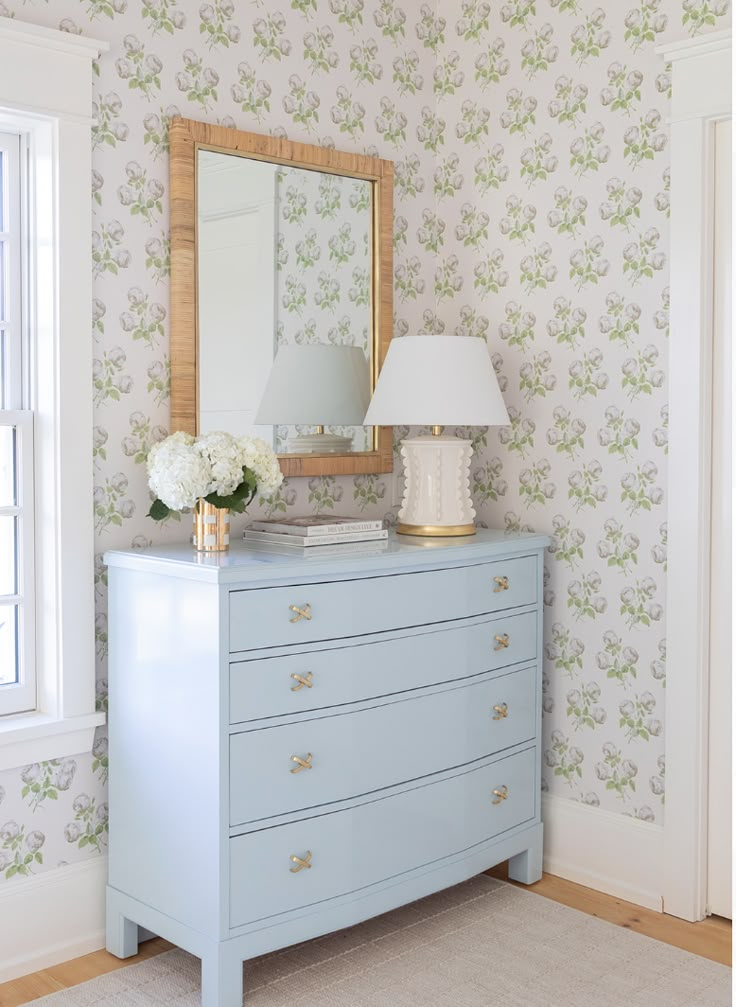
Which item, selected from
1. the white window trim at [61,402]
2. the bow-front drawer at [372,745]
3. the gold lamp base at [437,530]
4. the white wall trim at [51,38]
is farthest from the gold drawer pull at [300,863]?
the white wall trim at [51,38]

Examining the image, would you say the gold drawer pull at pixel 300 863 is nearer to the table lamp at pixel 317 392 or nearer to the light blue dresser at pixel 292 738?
the light blue dresser at pixel 292 738

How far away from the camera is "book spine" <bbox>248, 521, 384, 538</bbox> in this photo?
2668 millimetres

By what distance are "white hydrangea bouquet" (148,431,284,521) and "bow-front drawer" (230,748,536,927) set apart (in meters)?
0.80

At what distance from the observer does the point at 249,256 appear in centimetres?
296

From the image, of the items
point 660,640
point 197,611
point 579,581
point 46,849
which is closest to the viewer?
point 197,611

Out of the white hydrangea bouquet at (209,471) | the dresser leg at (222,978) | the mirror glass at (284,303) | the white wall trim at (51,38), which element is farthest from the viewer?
the mirror glass at (284,303)

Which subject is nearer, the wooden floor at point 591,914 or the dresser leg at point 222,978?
the dresser leg at point 222,978

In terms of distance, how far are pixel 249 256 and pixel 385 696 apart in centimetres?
127

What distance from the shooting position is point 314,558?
252 centimetres

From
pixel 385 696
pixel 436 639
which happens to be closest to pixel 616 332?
pixel 436 639

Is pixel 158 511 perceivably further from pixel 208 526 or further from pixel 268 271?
pixel 268 271

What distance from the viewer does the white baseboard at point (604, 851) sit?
2971mm

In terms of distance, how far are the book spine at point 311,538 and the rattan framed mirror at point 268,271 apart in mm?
329

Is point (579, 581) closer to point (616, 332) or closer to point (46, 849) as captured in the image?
point (616, 332)
